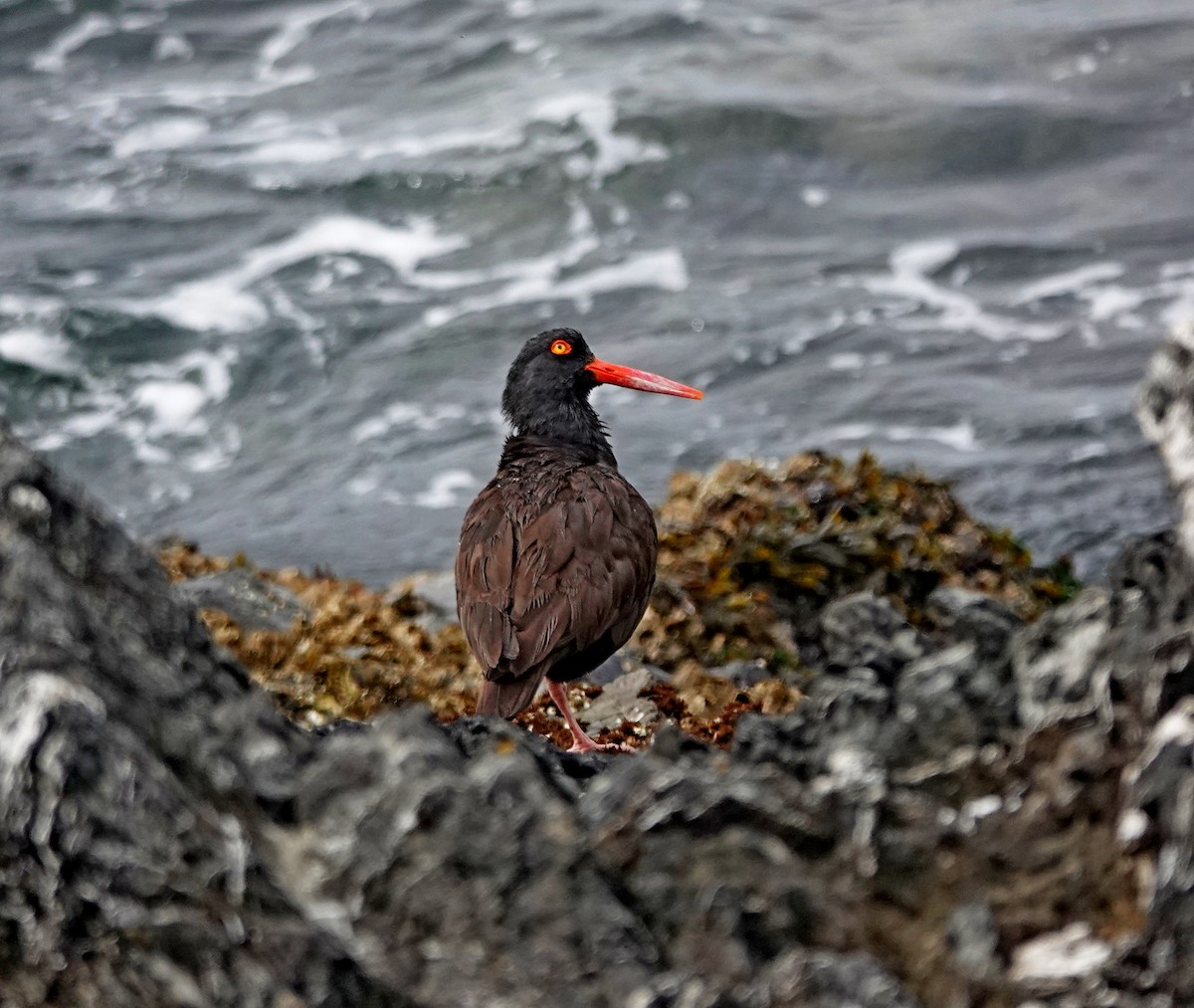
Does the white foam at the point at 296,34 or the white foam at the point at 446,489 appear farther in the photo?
the white foam at the point at 296,34

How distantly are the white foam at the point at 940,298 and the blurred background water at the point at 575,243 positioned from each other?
3 cm

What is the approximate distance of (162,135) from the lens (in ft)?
53.3

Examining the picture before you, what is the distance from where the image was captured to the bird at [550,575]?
520 cm

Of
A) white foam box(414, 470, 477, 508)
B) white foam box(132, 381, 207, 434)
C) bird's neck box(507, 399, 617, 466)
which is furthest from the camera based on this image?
white foam box(132, 381, 207, 434)

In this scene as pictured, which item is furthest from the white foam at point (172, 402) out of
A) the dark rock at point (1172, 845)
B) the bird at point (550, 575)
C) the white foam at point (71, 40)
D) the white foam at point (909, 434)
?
the dark rock at point (1172, 845)

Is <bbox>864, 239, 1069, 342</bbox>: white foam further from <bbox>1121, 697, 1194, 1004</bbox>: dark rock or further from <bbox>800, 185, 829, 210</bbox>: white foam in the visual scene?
<bbox>1121, 697, 1194, 1004</bbox>: dark rock

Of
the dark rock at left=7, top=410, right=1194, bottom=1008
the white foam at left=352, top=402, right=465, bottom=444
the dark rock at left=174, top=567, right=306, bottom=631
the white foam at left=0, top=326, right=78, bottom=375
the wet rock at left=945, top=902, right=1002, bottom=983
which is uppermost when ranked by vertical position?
the dark rock at left=7, top=410, right=1194, bottom=1008

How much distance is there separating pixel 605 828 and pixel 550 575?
2.70 metres

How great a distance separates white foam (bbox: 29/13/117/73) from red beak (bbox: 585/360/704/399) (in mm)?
12935

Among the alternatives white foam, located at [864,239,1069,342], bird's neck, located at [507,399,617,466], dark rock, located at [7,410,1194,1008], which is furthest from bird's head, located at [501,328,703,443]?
white foam, located at [864,239,1069,342]

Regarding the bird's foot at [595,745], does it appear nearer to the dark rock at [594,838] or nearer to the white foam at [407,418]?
the dark rock at [594,838]

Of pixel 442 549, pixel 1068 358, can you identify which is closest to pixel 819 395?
pixel 1068 358

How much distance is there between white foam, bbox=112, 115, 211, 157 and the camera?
16.0 m

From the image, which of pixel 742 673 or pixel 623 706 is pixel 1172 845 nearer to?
pixel 623 706
